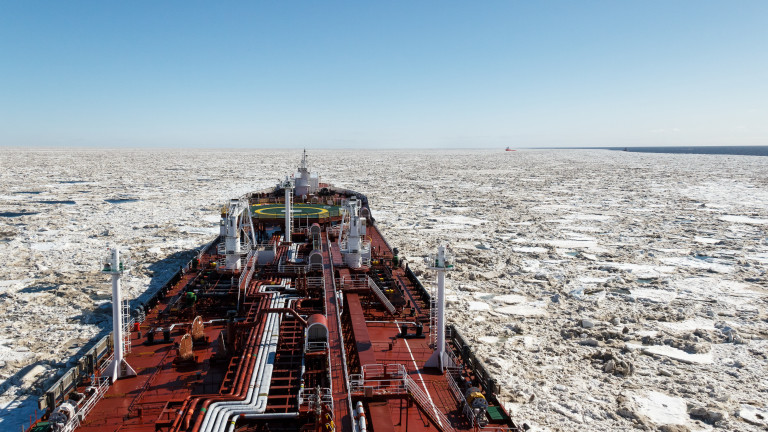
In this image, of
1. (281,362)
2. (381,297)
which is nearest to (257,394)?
(281,362)

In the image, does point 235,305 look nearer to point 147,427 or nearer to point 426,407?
point 147,427

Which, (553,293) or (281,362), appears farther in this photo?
(553,293)

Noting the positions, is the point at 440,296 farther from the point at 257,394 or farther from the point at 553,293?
the point at 553,293

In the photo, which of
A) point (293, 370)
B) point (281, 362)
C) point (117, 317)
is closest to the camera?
point (293, 370)

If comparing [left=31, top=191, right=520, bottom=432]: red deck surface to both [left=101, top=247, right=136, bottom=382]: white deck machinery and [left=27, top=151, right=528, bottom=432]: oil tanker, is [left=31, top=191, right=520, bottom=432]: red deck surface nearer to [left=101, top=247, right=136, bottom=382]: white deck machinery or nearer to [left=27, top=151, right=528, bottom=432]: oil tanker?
[left=27, top=151, right=528, bottom=432]: oil tanker

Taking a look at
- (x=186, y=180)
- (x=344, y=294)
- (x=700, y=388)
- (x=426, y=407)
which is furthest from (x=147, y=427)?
(x=186, y=180)

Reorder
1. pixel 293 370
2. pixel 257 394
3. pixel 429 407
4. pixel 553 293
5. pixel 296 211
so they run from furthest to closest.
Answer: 1. pixel 296 211
2. pixel 553 293
3. pixel 293 370
4. pixel 429 407
5. pixel 257 394

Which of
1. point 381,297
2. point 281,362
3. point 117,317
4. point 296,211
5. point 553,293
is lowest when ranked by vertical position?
point 553,293

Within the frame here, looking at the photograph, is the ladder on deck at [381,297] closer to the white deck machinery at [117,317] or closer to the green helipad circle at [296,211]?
the white deck machinery at [117,317]
